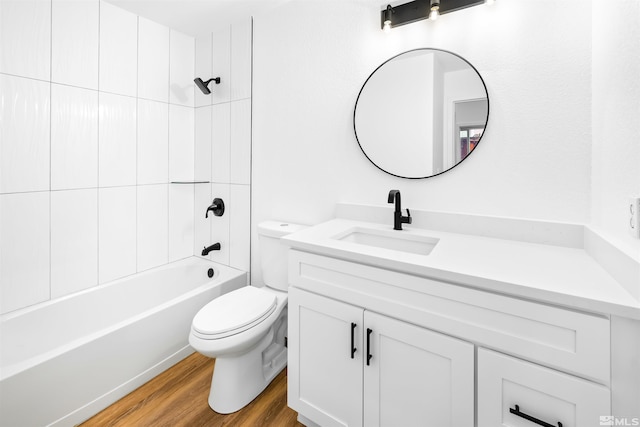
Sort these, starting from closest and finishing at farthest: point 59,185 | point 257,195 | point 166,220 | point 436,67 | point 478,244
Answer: point 478,244 → point 436,67 → point 59,185 → point 257,195 → point 166,220

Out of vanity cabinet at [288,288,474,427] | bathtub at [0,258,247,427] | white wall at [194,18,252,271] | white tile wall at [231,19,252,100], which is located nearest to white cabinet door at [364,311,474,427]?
vanity cabinet at [288,288,474,427]

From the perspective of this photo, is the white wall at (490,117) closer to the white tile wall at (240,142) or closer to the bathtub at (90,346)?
the white tile wall at (240,142)

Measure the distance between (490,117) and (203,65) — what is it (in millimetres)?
2137

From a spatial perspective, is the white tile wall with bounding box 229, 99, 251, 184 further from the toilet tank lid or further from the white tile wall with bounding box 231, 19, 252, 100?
the toilet tank lid

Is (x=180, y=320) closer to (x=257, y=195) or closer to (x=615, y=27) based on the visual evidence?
(x=257, y=195)

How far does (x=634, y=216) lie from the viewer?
0.81 m

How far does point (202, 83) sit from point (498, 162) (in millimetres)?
2027

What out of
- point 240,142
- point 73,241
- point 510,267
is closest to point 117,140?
point 73,241

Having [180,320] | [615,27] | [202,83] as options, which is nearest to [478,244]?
[615,27]

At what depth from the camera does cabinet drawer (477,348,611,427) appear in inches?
29.8

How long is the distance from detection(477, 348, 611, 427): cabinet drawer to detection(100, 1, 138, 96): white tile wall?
8.19 feet

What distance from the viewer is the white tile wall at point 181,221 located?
7.82ft

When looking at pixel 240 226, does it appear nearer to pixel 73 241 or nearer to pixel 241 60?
pixel 73 241

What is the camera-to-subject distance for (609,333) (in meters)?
0.72
